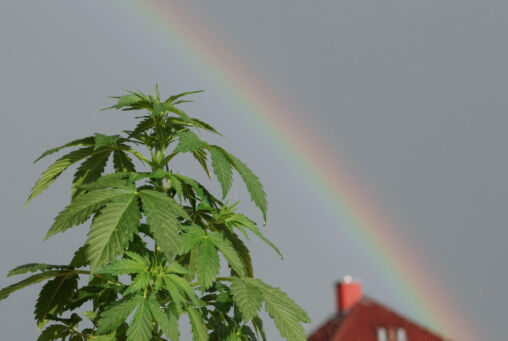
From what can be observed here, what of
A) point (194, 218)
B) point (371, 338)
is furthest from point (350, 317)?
point (194, 218)

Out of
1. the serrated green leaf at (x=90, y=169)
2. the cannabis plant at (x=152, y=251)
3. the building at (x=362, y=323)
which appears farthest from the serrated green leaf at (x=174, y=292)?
the building at (x=362, y=323)

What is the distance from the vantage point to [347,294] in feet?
41.0

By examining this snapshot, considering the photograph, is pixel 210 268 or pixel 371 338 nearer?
pixel 210 268

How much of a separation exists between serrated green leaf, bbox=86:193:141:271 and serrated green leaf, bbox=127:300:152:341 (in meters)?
0.15

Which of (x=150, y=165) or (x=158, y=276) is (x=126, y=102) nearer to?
(x=150, y=165)

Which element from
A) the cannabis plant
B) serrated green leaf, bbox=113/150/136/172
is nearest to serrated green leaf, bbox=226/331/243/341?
the cannabis plant

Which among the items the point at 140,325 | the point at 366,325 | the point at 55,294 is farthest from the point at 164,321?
the point at 366,325

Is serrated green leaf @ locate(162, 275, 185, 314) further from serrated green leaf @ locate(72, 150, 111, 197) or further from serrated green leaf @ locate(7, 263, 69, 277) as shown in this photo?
serrated green leaf @ locate(72, 150, 111, 197)

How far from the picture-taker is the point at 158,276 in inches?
67.1

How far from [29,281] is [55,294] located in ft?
0.44

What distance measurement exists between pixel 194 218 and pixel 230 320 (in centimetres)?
35

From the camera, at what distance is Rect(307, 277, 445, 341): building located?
11.7m

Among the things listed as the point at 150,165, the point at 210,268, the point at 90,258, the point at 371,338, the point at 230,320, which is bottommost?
the point at 371,338

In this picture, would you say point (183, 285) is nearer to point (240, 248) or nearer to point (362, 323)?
point (240, 248)
